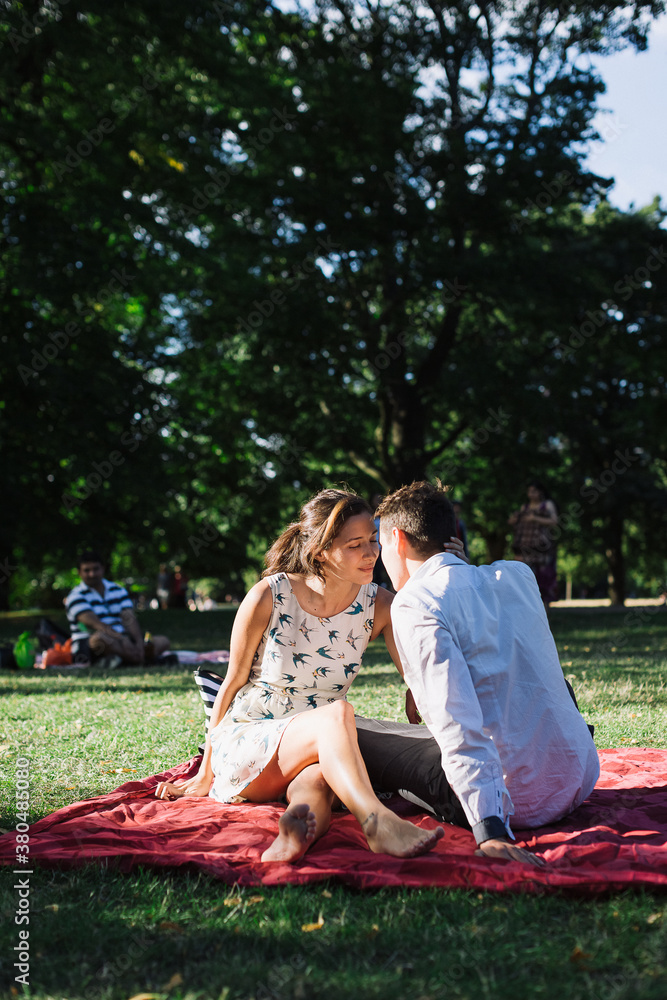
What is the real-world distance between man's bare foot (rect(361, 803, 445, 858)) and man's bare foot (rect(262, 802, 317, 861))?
214 millimetres

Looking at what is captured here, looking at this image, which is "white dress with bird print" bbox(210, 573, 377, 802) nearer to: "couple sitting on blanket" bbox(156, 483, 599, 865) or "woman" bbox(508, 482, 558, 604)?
"couple sitting on blanket" bbox(156, 483, 599, 865)

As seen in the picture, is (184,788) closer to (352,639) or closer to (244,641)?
(244,641)

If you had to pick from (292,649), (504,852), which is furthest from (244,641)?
(504,852)

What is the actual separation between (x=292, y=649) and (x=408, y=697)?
73 centimetres

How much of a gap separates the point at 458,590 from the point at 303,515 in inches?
43.5

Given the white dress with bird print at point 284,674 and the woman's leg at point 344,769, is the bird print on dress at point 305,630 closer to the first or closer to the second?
the white dress with bird print at point 284,674

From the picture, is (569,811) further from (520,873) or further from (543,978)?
(543,978)

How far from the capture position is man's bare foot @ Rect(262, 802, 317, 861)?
3.14m

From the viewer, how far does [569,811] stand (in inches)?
140

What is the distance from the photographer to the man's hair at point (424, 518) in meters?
3.34

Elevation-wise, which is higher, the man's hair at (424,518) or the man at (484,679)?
the man's hair at (424,518)

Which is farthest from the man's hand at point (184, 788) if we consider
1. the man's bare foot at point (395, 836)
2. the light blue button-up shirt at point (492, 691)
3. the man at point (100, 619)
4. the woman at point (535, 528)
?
the woman at point (535, 528)

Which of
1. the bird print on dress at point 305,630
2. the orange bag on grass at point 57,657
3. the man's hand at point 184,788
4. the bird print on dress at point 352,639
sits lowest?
the orange bag on grass at point 57,657

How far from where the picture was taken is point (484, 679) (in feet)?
10.3
